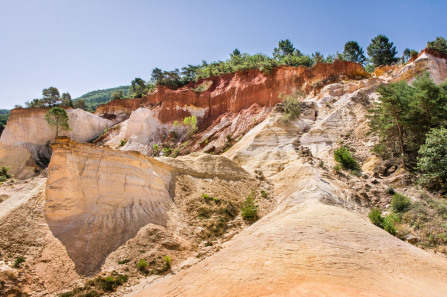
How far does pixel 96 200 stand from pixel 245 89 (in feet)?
119

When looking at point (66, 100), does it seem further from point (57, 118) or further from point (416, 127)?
point (416, 127)

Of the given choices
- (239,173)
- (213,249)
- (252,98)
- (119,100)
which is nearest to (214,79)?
(252,98)

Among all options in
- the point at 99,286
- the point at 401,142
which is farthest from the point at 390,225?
the point at 99,286

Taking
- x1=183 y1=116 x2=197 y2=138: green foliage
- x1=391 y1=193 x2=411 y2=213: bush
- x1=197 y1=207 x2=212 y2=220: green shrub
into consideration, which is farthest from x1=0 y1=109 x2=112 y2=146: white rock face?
x1=391 y1=193 x2=411 y2=213: bush

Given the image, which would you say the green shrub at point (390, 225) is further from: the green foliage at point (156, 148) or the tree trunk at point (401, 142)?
the green foliage at point (156, 148)

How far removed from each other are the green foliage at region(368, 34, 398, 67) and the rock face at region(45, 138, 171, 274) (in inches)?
2302

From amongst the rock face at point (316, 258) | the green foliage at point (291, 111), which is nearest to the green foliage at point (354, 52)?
the green foliage at point (291, 111)

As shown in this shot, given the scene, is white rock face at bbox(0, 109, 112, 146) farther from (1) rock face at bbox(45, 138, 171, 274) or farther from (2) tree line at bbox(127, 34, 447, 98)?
(1) rock face at bbox(45, 138, 171, 274)

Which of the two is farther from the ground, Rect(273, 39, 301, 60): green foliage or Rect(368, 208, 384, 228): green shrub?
Rect(273, 39, 301, 60): green foliage

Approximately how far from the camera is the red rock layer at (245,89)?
4250 cm

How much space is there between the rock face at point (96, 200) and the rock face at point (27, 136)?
34671mm

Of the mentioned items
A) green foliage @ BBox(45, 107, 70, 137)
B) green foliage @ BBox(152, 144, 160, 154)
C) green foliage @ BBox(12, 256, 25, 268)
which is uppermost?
green foliage @ BBox(45, 107, 70, 137)

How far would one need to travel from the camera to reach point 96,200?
15133 millimetres

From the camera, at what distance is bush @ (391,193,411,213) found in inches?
650
